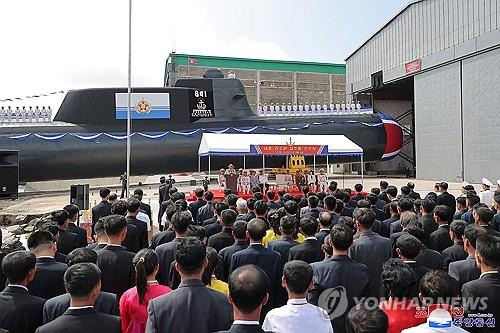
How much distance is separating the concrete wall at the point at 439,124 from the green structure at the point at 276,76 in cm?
3569

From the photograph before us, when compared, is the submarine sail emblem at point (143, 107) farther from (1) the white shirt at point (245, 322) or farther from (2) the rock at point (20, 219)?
(1) the white shirt at point (245, 322)

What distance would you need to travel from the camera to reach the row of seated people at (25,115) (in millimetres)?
21078

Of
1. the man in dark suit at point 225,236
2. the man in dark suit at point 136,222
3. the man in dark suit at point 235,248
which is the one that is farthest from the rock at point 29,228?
the man in dark suit at point 235,248

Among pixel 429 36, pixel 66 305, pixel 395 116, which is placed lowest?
pixel 66 305

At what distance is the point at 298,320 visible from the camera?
263 centimetres

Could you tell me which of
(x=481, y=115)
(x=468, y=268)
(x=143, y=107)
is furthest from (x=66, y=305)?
(x=481, y=115)

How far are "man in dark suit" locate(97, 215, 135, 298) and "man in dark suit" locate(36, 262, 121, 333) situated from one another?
1.33 metres

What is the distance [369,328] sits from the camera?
195 cm

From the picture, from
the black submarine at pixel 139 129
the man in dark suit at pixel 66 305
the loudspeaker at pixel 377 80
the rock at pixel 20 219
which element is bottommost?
the rock at pixel 20 219

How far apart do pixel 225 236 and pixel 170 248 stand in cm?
90

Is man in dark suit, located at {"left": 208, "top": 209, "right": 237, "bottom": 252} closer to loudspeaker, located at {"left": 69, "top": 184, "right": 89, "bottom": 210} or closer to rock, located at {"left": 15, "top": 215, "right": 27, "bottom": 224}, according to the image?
loudspeaker, located at {"left": 69, "top": 184, "right": 89, "bottom": 210}

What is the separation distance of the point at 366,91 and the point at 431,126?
8.17m

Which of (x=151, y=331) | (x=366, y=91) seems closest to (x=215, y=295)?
(x=151, y=331)

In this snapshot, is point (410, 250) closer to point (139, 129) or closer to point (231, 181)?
point (231, 181)
